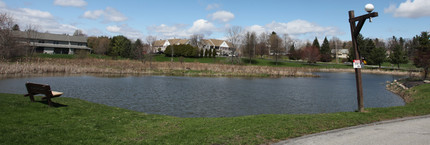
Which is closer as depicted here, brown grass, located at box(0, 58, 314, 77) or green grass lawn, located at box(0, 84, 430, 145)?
green grass lawn, located at box(0, 84, 430, 145)

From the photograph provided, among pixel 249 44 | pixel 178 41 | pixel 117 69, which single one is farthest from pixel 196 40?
pixel 117 69

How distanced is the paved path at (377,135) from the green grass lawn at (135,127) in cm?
44

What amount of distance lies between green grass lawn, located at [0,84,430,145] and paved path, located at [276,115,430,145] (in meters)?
0.44

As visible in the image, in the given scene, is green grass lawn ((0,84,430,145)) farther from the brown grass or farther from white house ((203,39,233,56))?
white house ((203,39,233,56))

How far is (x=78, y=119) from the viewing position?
9734mm

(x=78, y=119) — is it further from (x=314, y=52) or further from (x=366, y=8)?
(x=314, y=52)

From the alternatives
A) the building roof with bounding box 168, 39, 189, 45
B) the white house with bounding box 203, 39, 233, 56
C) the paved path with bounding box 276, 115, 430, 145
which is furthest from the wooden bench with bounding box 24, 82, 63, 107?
the building roof with bounding box 168, 39, 189, 45

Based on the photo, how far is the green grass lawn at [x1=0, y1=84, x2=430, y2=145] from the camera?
7424 millimetres

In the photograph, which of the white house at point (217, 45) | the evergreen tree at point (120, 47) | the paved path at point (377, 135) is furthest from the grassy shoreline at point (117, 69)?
the white house at point (217, 45)

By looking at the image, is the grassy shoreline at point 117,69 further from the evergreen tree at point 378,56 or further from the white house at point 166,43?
the white house at point 166,43

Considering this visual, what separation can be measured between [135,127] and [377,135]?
7.15 meters

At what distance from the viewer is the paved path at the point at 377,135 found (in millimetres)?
7695

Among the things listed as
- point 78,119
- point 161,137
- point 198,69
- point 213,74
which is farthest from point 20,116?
point 198,69

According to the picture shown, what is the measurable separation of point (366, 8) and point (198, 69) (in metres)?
37.6
